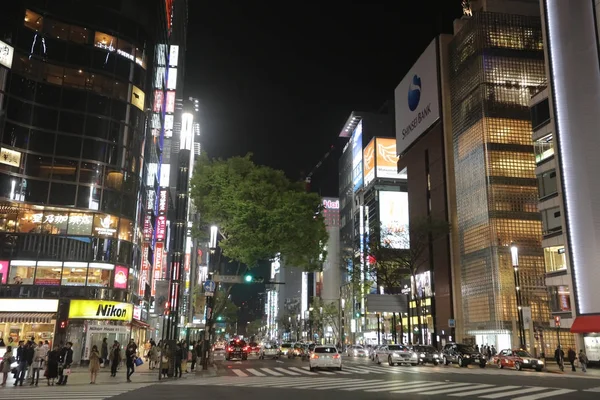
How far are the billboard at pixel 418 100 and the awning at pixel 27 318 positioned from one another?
1958 inches

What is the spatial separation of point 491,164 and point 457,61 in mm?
Answer: 15615

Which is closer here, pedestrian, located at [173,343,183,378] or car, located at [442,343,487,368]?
pedestrian, located at [173,343,183,378]

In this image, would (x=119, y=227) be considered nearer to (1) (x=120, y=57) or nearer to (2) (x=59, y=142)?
(2) (x=59, y=142)

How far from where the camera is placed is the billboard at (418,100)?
66812 millimetres

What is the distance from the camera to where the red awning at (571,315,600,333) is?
35.5m

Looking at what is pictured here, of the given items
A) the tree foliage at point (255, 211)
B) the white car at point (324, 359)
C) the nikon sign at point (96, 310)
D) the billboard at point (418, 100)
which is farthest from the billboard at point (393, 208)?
the white car at point (324, 359)

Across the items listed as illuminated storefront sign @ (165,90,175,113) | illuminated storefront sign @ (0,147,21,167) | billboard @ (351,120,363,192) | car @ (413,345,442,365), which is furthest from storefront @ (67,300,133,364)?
billboard @ (351,120,363,192)

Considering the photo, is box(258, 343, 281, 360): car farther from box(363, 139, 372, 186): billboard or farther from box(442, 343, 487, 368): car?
box(363, 139, 372, 186): billboard

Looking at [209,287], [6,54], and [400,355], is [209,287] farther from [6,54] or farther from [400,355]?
[6,54]

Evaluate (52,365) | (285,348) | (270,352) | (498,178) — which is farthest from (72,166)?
(498,178)

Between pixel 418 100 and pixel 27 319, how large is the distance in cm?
5575

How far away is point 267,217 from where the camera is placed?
2973 centimetres

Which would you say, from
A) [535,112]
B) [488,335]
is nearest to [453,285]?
[488,335]

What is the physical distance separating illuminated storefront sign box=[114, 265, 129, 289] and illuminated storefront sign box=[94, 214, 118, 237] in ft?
8.99
